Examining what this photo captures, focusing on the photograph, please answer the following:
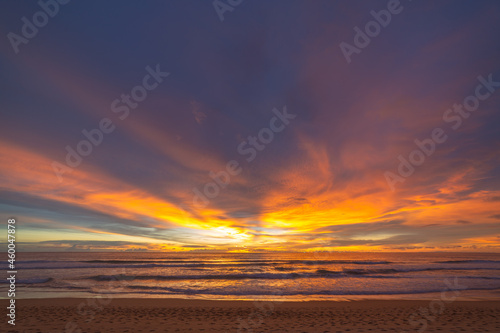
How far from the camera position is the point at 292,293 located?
23.3m

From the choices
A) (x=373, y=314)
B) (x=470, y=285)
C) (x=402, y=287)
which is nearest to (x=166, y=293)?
(x=373, y=314)

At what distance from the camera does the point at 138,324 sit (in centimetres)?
1288

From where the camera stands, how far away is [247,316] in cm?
1487

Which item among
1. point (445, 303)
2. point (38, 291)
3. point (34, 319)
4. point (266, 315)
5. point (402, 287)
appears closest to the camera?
point (34, 319)

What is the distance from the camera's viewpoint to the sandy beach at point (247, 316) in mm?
12266

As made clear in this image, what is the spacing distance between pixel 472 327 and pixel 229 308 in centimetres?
1274

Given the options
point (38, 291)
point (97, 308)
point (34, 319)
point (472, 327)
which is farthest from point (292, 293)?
point (38, 291)

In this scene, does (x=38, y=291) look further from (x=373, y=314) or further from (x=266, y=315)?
(x=373, y=314)

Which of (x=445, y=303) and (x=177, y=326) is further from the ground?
(x=177, y=326)

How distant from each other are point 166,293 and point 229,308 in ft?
29.6

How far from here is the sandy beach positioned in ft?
40.2

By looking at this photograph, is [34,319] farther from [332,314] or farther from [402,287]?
[402,287]

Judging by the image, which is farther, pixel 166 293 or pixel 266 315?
pixel 166 293

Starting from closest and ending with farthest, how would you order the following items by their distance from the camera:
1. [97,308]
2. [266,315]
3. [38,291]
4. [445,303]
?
1. [266,315]
2. [97,308]
3. [445,303]
4. [38,291]
